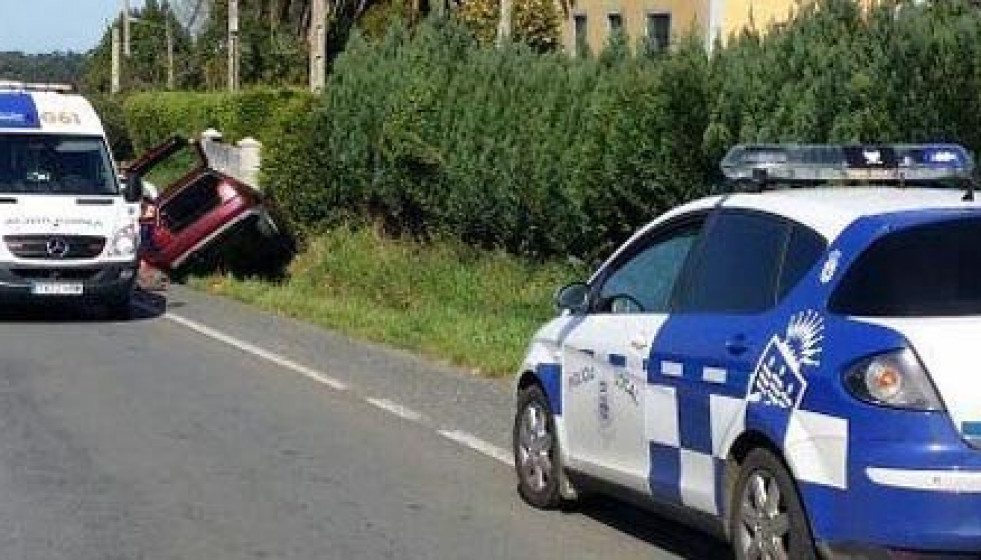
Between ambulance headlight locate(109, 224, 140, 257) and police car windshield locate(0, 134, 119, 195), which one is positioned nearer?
ambulance headlight locate(109, 224, 140, 257)

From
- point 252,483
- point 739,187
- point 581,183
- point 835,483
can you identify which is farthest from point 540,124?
point 835,483

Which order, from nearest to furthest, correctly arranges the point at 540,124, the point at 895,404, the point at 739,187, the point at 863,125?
the point at 895,404
the point at 739,187
the point at 863,125
the point at 540,124

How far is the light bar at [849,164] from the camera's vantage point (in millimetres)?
7539

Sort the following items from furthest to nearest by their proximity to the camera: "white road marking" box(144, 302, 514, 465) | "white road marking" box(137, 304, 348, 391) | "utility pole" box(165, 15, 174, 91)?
"utility pole" box(165, 15, 174, 91) < "white road marking" box(137, 304, 348, 391) < "white road marking" box(144, 302, 514, 465)

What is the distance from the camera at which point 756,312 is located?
6.81 meters

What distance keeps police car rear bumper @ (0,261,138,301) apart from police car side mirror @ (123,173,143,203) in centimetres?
81

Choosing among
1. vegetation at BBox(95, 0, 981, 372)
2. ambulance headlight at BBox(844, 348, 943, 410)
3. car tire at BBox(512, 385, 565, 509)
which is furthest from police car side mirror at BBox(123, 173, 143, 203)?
ambulance headlight at BBox(844, 348, 943, 410)

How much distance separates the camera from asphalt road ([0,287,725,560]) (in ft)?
26.6

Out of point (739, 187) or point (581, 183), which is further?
point (581, 183)

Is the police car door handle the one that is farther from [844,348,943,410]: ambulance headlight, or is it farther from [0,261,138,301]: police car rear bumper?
[0,261,138,301]: police car rear bumper

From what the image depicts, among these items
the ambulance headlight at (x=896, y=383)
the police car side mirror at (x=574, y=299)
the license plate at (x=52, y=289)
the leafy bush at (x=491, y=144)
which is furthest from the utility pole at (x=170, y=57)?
the ambulance headlight at (x=896, y=383)

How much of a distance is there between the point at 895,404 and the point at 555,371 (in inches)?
117

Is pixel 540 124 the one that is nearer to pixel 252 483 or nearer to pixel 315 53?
pixel 252 483

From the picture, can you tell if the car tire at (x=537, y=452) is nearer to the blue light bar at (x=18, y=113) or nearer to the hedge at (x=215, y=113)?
the blue light bar at (x=18, y=113)
